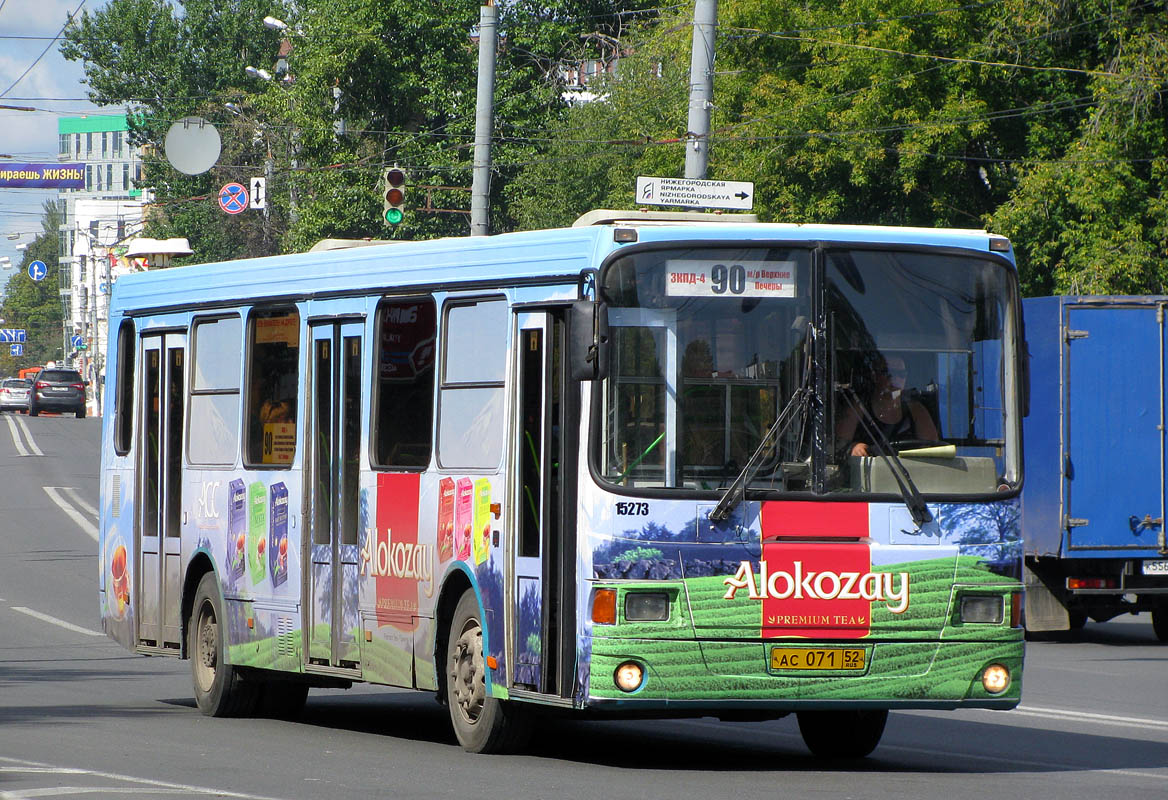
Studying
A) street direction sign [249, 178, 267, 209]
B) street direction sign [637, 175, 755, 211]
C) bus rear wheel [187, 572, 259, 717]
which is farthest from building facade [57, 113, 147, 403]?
bus rear wheel [187, 572, 259, 717]

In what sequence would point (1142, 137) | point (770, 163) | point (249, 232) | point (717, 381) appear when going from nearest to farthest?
1. point (717, 381)
2. point (1142, 137)
3. point (770, 163)
4. point (249, 232)

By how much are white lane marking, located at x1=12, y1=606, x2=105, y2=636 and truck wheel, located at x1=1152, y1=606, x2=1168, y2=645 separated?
32.5ft

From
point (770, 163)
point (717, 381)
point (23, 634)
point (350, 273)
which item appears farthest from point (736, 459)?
point (770, 163)

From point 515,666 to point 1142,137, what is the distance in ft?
85.7

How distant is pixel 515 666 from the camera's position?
33.0 feet

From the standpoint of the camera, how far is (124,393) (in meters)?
15.1

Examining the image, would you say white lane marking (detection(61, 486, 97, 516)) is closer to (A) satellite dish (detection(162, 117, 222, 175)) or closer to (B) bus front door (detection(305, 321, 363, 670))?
(A) satellite dish (detection(162, 117, 222, 175))

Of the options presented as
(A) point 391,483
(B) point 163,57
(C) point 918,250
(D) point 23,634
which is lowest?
(D) point 23,634

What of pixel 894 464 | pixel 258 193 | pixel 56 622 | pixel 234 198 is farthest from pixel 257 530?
pixel 258 193

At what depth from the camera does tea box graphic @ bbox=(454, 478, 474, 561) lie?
10.7m

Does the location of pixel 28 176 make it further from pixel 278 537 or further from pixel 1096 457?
pixel 278 537

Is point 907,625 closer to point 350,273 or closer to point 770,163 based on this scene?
point 350,273

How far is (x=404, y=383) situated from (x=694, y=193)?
787cm

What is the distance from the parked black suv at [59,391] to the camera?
243 ft
